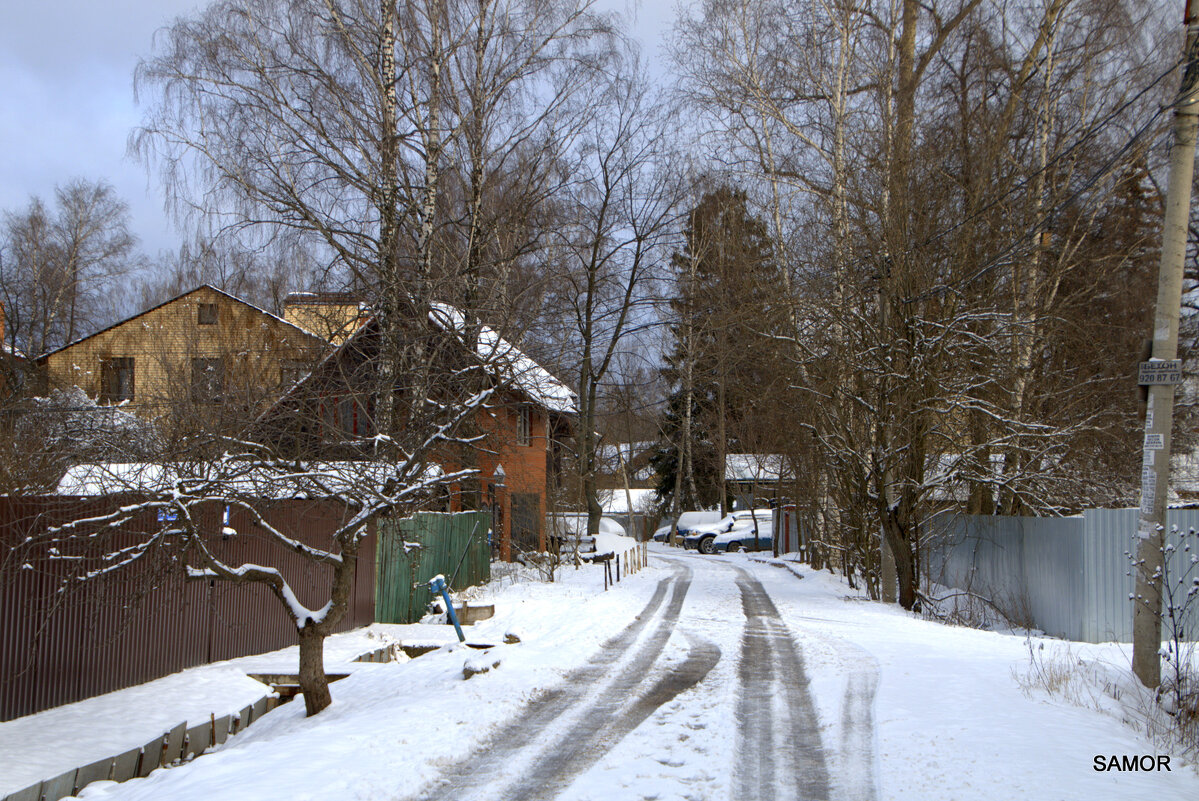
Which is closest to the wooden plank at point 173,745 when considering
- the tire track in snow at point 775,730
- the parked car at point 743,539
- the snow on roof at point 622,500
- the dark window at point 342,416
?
the dark window at point 342,416

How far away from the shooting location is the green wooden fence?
1560 cm

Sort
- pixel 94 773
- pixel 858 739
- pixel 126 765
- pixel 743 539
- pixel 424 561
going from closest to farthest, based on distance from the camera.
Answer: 1. pixel 858 739
2. pixel 94 773
3. pixel 126 765
4. pixel 424 561
5. pixel 743 539

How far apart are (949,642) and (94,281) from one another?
35.2 meters

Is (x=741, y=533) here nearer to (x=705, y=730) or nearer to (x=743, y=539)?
(x=743, y=539)

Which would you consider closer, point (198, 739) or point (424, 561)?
point (198, 739)

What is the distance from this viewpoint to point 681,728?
7184 mm

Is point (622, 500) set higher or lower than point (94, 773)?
lower

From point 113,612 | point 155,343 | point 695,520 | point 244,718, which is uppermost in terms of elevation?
point 155,343

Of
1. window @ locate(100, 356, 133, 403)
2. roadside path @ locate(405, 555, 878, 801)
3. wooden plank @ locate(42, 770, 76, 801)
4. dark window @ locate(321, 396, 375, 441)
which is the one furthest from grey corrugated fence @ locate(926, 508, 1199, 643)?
window @ locate(100, 356, 133, 403)

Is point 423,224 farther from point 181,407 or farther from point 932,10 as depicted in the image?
point 932,10

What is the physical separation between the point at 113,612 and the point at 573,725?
19.6 feet

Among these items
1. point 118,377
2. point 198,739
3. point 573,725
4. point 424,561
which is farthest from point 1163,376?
point 118,377

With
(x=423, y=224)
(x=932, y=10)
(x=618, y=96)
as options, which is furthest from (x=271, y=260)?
(x=932, y=10)

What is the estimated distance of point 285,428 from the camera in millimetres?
8969
